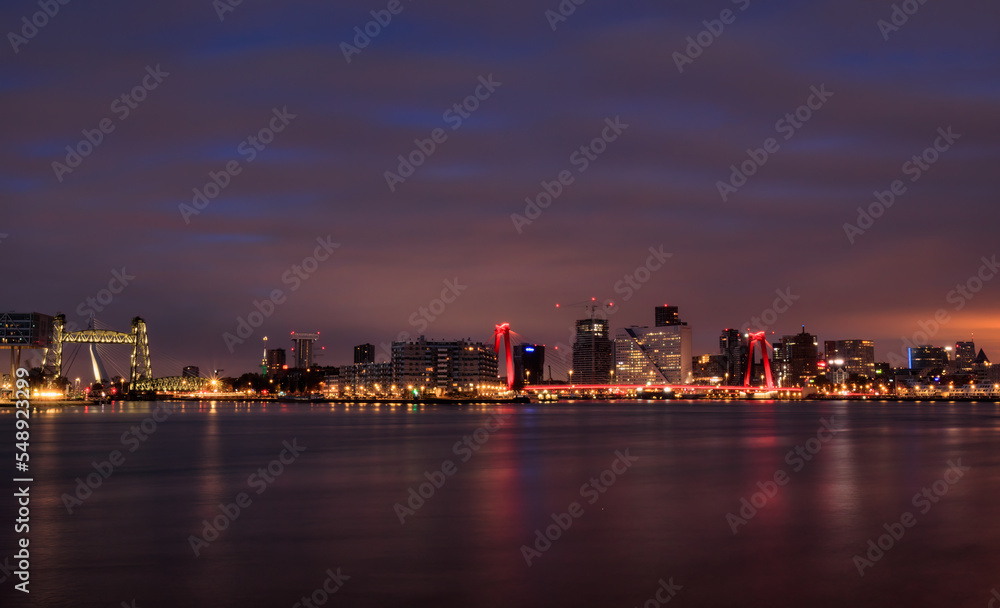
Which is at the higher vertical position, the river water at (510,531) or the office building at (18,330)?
the office building at (18,330)

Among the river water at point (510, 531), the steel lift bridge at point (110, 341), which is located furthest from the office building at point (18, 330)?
the river water at point (510, 531)

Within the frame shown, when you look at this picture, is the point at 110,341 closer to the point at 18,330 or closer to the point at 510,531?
the point at 18,330

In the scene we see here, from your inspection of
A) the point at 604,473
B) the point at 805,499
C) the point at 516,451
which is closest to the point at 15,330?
the point at 516,451

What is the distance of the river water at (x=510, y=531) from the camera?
14.3 m

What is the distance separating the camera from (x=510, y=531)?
19594mm

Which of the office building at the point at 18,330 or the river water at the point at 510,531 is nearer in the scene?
the river water at the point at 510,531

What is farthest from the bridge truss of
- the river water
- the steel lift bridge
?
the river water

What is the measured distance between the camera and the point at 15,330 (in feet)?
416

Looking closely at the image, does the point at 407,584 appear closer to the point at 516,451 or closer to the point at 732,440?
the point at 516,451

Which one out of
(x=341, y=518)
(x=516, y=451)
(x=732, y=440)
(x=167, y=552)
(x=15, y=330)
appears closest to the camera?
(x=167, y=552)

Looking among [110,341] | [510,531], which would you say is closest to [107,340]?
[110,341]

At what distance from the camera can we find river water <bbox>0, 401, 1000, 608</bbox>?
1426 cm

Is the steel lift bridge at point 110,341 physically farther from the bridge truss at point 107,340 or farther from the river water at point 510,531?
the river water at point 510,531

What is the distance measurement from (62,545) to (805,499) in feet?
60.4
